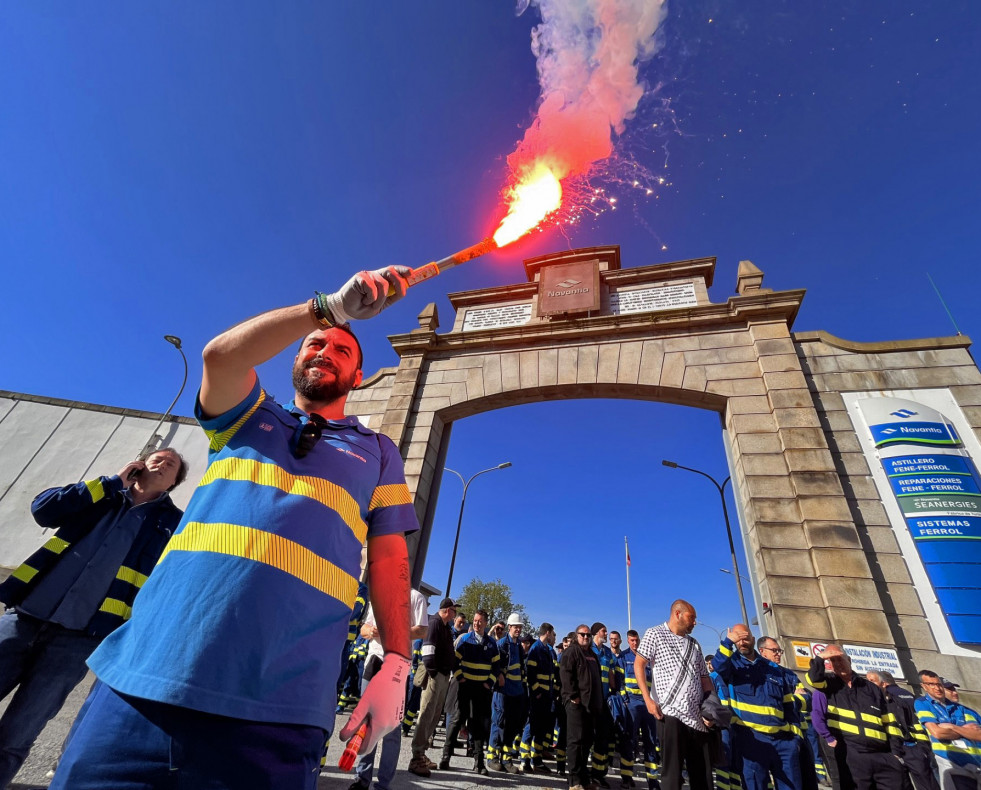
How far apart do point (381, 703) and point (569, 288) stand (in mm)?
10114

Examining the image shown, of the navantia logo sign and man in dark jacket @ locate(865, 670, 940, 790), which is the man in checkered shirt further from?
the navantia logo sign

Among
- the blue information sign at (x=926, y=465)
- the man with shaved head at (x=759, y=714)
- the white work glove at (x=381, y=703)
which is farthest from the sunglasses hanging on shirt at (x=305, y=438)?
the blue information sign at (x=926, y=465)

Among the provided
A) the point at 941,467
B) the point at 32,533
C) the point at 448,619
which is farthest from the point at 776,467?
the point at 32,533

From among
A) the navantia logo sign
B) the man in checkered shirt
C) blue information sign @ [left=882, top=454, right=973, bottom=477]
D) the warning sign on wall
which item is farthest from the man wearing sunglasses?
the navantia logo sign

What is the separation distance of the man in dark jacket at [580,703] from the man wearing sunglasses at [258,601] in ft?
17.3

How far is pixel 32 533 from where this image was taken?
13992mm

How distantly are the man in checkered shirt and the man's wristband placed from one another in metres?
5.03

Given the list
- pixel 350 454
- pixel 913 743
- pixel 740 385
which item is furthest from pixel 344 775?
pixel 740 385

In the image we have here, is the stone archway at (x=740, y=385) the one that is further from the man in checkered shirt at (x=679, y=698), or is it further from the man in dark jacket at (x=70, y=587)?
the man in dark jacket at (x=70, y=587)

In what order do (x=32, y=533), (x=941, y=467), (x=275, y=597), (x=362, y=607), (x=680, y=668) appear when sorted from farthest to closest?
(x=32, y=533), (x=941, y=467), (x=362, y=607), (x=680, y=668), (x=275, y=597)

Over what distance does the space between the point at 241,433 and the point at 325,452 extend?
31cm

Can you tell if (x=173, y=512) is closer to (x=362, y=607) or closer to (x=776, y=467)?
(x=362, y=607)

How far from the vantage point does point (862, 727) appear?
530cm

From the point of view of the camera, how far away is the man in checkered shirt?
4.49 m
